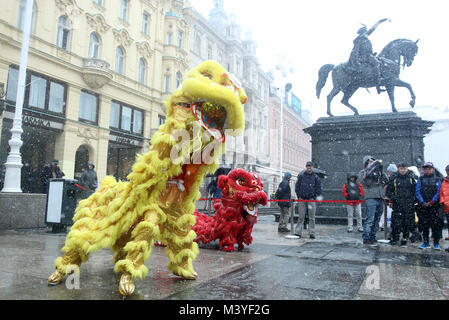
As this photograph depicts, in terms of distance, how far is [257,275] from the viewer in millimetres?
3670

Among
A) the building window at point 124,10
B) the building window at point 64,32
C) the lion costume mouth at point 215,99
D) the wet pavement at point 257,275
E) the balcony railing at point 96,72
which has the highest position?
the building window at point 124,10

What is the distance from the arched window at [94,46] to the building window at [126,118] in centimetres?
293

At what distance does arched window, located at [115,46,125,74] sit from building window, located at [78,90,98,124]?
2.68 metres

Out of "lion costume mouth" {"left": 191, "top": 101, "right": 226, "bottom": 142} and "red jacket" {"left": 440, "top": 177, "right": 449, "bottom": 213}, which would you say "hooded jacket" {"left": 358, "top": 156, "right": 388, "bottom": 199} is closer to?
"red jacket" {"left": 440, "top": 177, "right": 449, "bottom": 213}

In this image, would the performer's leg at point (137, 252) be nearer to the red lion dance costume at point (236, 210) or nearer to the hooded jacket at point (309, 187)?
the red lion dance costume at point (236, 210)

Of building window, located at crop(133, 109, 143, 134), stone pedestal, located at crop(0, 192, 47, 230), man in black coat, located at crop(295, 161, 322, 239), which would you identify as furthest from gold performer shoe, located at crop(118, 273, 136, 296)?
building window, located at crop(133, 109, 143, 134)

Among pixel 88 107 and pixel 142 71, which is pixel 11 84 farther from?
pixel 142 71

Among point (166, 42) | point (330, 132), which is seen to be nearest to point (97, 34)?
point (166, 42)

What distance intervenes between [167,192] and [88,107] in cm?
1833

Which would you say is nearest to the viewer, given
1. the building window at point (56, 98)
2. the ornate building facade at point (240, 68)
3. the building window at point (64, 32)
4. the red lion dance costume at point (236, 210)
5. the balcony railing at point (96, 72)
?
the red lion dance costume at point (236, 210)

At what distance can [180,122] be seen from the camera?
303cm

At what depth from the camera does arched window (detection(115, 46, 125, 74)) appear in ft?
71.3

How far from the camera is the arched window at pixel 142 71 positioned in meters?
23.7

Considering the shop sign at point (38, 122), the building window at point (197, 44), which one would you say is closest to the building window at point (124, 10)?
the building window at point (197, 44)
